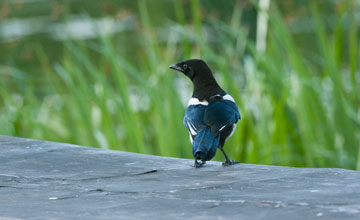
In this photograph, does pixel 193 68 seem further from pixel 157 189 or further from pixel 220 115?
pixel 157 189

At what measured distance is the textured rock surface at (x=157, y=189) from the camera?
1.84m

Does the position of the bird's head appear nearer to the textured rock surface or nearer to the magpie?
the magpie

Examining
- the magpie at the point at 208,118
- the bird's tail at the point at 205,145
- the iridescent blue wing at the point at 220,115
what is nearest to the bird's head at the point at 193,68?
the magpie at the point at 208,118

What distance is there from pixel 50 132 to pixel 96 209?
2.41m

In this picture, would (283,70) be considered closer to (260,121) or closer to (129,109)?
(260,121)

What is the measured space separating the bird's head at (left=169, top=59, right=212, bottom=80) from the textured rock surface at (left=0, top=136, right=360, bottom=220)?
436 millimetres

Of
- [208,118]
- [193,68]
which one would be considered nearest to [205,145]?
[208,118]

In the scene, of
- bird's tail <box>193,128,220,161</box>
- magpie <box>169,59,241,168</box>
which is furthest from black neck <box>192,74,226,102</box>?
bird's tail <box>193,128,220,161</box>

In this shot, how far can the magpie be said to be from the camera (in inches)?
101

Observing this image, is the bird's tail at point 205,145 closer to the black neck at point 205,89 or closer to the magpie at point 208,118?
the magpie at point 208,118

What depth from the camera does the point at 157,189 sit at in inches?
85.0

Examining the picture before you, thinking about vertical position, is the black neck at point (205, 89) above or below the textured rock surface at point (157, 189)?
above

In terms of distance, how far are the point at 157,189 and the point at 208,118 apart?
0.59 metres

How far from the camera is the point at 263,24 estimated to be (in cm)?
471
